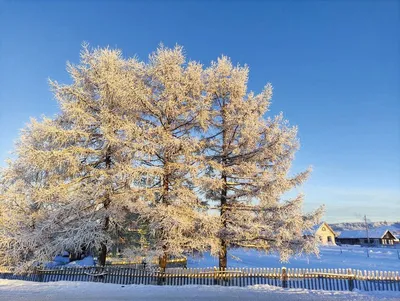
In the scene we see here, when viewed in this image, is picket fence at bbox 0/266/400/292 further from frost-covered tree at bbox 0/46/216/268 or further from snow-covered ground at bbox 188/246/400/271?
snow-covered ground at bbox 188/246/400/271

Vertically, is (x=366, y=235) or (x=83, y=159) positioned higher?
(x=83, y=159)

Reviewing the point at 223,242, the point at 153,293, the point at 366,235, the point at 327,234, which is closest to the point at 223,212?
the point at 223,242


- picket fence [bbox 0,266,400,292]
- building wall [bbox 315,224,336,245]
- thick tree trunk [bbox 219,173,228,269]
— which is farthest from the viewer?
building wall [bbox 315,224,336,245]

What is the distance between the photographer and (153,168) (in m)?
11.9

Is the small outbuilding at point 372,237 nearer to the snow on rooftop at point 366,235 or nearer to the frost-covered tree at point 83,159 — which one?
the snow on rooftop at point 366,235

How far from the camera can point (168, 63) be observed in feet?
40.7

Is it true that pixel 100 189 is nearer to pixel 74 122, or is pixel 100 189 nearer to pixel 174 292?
pixel 74 122

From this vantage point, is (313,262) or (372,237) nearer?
(313,262)

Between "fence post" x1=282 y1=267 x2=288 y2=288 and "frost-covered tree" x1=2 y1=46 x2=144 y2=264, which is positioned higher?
"frost-covered tree" x1=2 y1=46 x2=144 y2=264

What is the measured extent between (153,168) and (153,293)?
4.81m

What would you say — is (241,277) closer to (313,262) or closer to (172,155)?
(172,155)

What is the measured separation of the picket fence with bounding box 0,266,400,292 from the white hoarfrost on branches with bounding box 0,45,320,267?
82 cm

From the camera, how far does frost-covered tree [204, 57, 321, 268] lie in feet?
39.8

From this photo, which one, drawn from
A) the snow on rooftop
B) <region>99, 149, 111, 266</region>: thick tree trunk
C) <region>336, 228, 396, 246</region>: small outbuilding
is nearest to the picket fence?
<region>99, 149, 111, 266</region>: thick tree trunk
